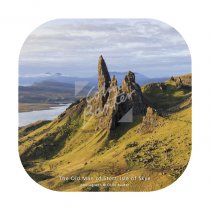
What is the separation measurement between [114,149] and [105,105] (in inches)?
15.8

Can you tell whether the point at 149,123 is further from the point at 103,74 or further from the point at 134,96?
the point at 103,74

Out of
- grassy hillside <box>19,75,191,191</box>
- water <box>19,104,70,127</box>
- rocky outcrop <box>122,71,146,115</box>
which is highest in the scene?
rocky outcrop <box>122,71,146,115</box>

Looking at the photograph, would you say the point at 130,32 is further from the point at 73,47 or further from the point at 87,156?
the point at 87,156

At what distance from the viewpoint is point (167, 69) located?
1039cm

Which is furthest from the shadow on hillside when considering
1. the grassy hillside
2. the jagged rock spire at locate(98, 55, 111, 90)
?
the jagged rock spire at locate(98, 55, 111, 90)

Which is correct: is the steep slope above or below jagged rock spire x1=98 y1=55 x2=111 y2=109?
below

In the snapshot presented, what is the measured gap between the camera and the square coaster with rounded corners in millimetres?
10242

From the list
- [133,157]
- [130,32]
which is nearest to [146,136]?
[133,157]

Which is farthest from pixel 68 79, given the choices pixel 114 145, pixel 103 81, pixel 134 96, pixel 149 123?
pixel 149 123

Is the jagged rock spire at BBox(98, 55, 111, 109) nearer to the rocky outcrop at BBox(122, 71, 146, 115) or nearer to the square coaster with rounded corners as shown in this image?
the square coaster with rounded corners

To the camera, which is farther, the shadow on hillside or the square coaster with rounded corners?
the shadow on hillside

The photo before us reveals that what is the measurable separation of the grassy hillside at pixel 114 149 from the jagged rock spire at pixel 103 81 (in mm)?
171

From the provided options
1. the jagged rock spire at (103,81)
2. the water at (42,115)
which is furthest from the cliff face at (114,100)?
the water at (42,115)

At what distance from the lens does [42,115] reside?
1037cm
